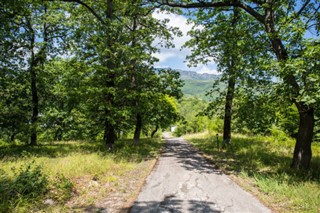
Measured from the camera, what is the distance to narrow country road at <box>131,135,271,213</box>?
199 inches

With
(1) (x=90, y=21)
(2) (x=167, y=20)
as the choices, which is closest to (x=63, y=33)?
(1) (x=90, y=21)

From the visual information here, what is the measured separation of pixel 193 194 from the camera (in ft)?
19.8

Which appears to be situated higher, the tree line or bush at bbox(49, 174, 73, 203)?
the tree line

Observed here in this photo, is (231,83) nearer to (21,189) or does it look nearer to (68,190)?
(68,190)

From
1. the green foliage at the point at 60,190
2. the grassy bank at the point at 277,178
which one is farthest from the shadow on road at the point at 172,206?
the green foliage at the point at 60,190

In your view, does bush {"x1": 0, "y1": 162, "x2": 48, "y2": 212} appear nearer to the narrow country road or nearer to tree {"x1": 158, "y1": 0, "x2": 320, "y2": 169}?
the narrow country road

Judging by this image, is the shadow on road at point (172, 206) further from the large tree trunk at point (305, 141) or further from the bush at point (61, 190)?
the large tree trunk at point (305, 141)

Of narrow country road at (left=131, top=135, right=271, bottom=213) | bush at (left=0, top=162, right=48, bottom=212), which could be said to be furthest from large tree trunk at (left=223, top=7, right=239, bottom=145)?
bush at (left=0, top=162, right=48, bottom=212)

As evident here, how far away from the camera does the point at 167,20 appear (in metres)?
→ 15.0

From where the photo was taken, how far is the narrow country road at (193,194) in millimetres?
5047

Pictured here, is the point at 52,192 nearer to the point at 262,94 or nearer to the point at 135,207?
the point at 135,207

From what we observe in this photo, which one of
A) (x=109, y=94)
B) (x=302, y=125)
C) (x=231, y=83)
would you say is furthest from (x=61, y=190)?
(x=231, y=83)

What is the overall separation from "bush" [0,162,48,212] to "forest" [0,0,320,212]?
0.03 meters

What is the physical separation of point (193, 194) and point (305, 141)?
530 centimetres
